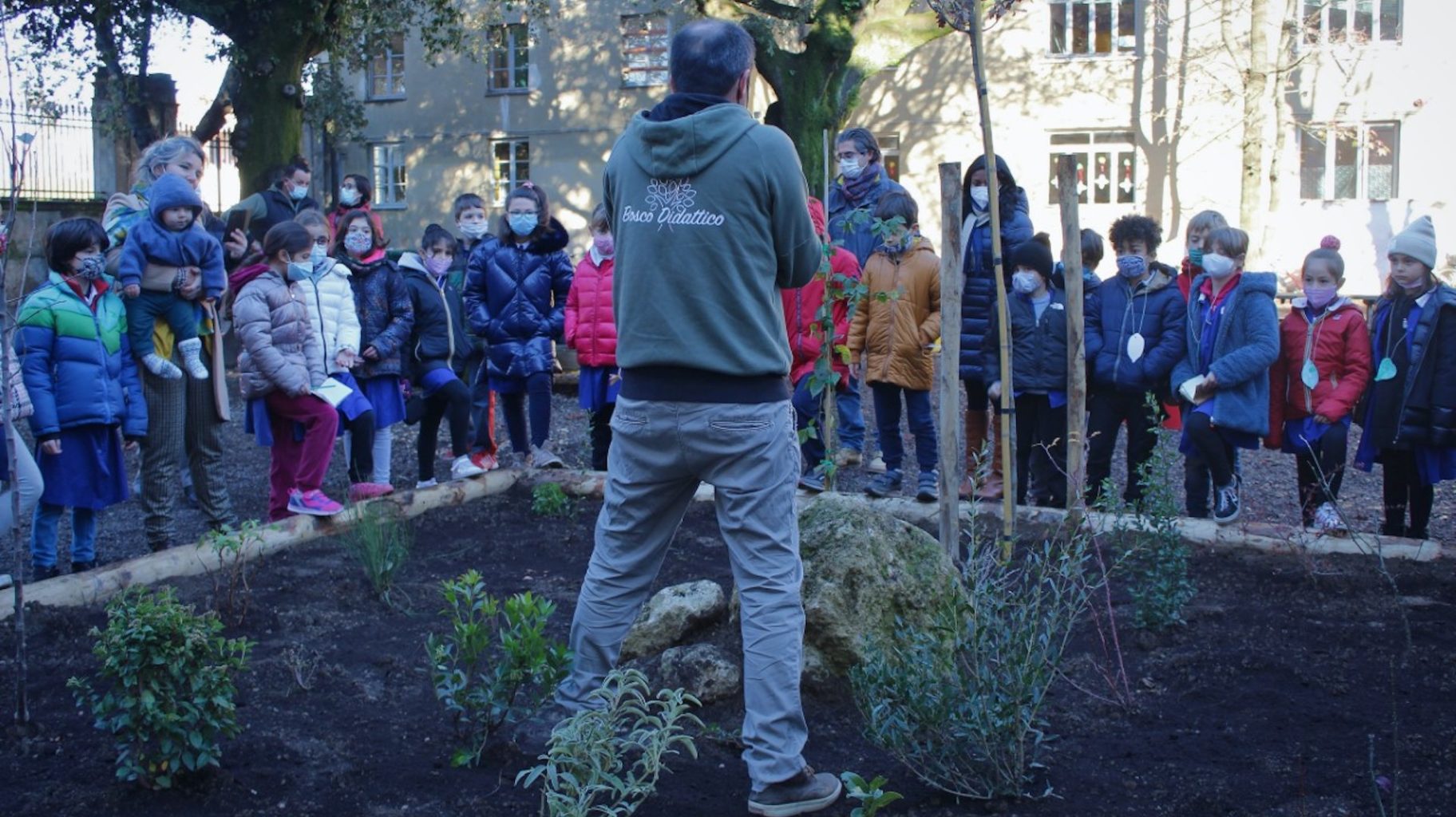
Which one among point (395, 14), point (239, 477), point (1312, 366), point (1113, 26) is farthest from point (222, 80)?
point (1312, 366)

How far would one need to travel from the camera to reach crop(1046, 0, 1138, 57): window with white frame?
25688 millimetres

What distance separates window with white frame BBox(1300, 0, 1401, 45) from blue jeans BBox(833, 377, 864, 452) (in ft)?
63.2

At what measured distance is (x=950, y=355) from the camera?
5.59 meters

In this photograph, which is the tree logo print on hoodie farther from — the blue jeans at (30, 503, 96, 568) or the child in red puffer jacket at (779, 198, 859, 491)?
the blue jeans at (30, 503, 96, 568)

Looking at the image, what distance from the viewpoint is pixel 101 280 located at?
6.43 meters

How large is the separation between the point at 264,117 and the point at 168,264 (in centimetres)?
1062

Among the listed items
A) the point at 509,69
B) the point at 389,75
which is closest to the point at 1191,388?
the point at 509,69

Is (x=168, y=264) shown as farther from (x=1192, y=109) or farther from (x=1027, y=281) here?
(x=1192, y=109)

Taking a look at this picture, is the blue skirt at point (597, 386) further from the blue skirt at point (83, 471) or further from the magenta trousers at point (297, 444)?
the blue skirt at point (83, 471)

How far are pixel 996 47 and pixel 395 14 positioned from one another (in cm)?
1236

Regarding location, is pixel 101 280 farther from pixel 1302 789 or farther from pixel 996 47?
pixel 996 47

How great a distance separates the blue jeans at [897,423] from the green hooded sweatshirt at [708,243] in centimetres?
424

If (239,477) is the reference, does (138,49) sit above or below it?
above

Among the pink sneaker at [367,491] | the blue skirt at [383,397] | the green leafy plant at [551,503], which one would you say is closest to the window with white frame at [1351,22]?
the blue skirt at [383,397]
